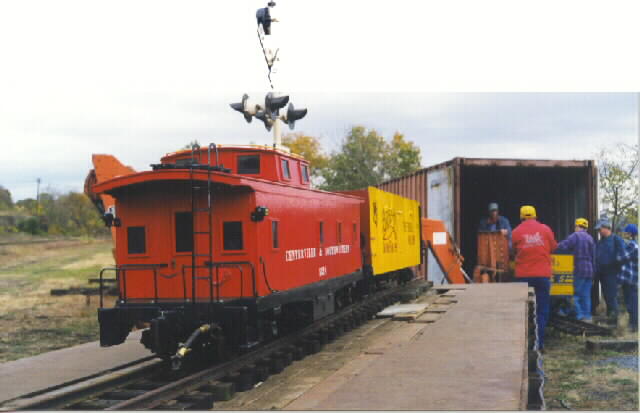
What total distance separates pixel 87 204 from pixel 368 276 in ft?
182

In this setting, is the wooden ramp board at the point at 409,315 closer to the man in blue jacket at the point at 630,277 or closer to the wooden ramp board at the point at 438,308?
the wooden ramp board at the point at 438,308

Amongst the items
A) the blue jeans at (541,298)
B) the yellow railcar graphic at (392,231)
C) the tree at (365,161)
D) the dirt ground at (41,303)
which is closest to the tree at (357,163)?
the tree at (365,161)

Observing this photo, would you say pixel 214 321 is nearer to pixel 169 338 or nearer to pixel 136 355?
pixel 169 338

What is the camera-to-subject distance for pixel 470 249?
88.1ft

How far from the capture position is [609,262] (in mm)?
16047

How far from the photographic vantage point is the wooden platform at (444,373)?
5535 millimetres

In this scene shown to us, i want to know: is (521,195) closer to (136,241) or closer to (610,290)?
(610,290)

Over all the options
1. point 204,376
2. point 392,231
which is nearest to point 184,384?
point 204,376

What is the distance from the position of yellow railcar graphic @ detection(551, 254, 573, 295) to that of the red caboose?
8.53 meters

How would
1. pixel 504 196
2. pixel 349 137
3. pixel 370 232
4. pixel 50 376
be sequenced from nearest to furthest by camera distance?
pixel 50 376, pixel 370 232, pixel 504 196, pixel 349 137

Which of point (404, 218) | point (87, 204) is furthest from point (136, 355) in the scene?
point (87, 204)

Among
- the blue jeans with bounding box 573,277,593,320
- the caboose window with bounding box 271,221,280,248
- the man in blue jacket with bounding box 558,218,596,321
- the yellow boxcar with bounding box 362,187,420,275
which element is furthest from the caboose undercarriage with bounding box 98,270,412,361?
the blue jeans with bounding box 573,277,593,320

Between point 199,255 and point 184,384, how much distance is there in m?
1.83

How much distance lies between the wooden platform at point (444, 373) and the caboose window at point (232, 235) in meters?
2.19
